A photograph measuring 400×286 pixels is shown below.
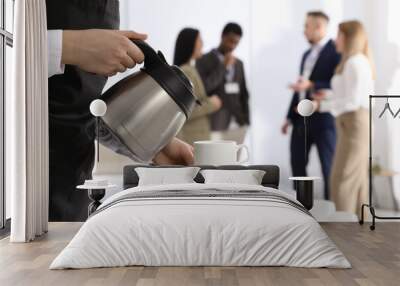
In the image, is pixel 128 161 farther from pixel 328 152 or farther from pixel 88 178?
pixel 328 152

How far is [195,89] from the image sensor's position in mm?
5879

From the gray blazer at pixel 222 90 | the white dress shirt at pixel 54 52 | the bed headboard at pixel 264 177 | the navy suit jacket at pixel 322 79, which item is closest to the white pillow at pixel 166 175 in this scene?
the bed headboard at pixel 264 177

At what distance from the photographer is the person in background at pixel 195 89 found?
19.1 ft

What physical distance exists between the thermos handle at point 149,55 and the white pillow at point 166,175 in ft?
3.07

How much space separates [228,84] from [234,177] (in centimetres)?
111

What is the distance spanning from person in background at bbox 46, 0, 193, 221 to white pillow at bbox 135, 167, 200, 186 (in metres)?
0.23

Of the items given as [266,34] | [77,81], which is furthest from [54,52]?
[266,34]

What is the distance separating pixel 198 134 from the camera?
585 centimetres

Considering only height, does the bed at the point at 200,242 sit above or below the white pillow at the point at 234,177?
below

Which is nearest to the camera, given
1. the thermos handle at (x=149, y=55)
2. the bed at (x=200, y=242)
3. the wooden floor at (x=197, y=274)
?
the wooden floor at (x=197, y=274)

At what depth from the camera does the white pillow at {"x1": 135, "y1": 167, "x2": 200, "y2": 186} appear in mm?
5195

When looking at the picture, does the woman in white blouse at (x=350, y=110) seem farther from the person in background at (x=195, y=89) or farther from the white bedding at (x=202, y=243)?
the white bedding at (x=202, y=243)

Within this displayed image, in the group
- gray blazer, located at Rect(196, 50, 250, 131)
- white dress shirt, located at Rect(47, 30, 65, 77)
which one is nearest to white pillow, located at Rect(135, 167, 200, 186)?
gray blazer, located at Rect(196, 50, 250, 131)

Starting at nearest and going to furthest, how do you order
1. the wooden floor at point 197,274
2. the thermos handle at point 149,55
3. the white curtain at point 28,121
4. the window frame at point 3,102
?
the wooden floor at point 197,274 < the white curtain at point 28,121 < the thermos handle at point 149,55 < the window frame at point 3,102
